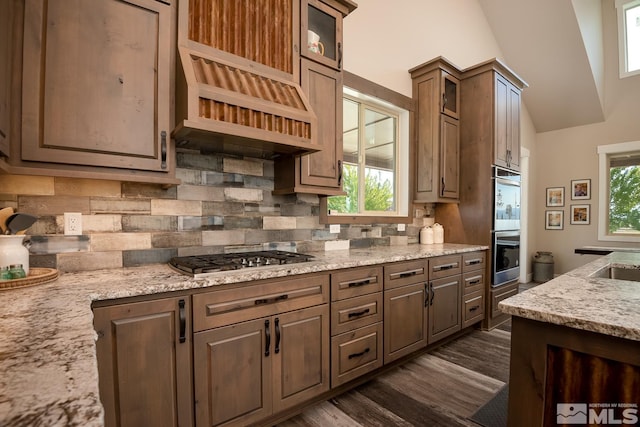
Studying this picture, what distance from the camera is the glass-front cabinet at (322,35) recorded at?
7.37ft

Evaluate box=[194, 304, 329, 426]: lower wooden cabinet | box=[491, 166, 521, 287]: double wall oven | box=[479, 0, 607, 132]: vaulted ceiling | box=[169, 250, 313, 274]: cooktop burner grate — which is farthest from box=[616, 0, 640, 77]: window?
box=[194, 304, 329, 426]: lower wooden cabinet

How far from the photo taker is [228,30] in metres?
1.88

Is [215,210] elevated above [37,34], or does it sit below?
below

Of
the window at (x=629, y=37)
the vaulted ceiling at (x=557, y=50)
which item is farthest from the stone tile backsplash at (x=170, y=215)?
the window at (x=629, y=37)

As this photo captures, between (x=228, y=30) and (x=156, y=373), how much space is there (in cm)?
189

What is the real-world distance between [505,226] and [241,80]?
3311mm

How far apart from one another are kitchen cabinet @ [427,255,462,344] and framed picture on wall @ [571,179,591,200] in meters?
4.26

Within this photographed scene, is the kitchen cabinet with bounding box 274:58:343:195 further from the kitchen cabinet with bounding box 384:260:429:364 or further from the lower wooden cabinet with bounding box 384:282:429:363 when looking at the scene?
the lower wooden cabinet with bounding box 384:282:429:363

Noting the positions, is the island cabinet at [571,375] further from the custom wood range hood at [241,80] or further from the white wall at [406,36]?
the white wall at [406,36]

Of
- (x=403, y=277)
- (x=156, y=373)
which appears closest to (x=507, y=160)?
(x=403, y=277)

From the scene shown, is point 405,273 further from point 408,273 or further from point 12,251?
point 12,251

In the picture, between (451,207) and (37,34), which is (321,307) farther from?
(451,207)

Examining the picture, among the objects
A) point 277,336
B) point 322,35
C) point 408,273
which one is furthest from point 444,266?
point 322,35

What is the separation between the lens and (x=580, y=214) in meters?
5.61
